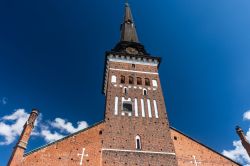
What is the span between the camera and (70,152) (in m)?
13.5

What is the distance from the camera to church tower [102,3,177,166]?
13945 mm

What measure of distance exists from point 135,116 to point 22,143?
24.2 feet

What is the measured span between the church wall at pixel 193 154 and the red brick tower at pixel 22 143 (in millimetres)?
9029

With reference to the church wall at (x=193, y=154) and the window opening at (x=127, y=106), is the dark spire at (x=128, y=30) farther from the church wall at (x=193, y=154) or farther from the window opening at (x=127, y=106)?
the church wall at (x=193, y=154)

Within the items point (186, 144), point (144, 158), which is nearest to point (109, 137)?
point (144, 158)

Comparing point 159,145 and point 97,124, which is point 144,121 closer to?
point 159,145

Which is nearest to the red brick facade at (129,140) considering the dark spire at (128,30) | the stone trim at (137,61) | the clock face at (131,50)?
the stone trim at (137,61)

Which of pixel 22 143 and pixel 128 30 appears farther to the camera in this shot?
pixel 128 30

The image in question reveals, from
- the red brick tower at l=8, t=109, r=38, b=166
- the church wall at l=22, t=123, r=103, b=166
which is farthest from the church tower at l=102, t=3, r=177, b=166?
the red brick tower at l=8, t=109, r=38, b=166

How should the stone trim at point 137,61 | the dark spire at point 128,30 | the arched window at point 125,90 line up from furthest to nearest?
the dark spire at point 128,30 < the stone trim at point 137,61 < the arched window at point 125,90

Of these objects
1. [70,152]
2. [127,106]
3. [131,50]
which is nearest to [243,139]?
[127,106]

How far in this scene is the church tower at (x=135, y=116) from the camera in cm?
1395

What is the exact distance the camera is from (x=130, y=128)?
1548 cm

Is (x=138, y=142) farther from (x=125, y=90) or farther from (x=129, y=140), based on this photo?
(x=125, y=90)
